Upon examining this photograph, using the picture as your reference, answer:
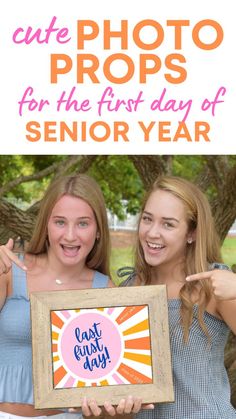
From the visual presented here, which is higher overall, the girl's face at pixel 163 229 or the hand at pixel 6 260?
the girl's face at pixel 163 229

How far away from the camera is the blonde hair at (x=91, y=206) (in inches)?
97.2

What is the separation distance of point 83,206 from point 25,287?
1.12 feet

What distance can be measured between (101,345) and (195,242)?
1.61 feet

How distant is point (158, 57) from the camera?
2.37 meters

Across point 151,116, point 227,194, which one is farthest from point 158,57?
point 227,194

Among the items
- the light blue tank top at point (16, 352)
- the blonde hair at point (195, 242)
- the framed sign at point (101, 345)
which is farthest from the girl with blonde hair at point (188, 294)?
the light blue tank top at point (16, 352)

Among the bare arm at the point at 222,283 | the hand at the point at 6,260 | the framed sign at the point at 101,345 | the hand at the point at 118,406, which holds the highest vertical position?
the hand at the point at 6,260

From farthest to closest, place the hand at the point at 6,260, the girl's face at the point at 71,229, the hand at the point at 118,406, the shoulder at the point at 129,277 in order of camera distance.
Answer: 1. the shoulder at the point at 129,277
2. the girl's face at the point at 71,229
3. the hand at the point at 6,260
4. the hand at the point at 118,406

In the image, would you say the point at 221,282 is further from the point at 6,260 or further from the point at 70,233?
the point at 6,260

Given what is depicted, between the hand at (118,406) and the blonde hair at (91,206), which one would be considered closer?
the hand at (118,406)

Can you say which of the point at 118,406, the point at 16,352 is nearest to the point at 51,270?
the point at 16,352

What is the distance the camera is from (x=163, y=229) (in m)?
2.36

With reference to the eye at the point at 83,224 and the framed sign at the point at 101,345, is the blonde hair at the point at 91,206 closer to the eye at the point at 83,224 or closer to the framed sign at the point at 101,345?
the eye at the point at 83,224

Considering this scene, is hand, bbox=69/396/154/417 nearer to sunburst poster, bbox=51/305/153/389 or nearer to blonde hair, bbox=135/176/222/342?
sunburst poster, bbox=51/305/153/389
